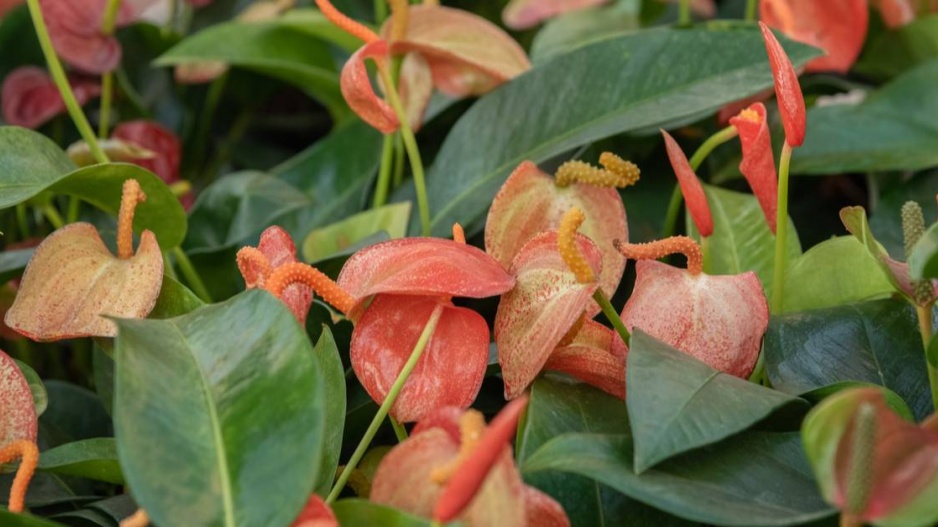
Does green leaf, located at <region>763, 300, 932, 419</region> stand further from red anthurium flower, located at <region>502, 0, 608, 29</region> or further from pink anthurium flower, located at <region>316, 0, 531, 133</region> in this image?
red anthurium flower, located at <region>502, 0, 608, 29</region>

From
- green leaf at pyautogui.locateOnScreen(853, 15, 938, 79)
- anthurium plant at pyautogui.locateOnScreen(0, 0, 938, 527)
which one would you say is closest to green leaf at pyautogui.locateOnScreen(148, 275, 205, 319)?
anthurium plant at pyautogui.locateOnScreen(0, 0, 938, 527)

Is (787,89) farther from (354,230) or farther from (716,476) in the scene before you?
(354,230)

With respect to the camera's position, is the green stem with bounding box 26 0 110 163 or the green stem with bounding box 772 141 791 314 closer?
the green stem with bounding box 772 141 791 314

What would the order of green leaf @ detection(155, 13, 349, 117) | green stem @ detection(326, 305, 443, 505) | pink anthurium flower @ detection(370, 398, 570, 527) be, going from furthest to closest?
green leaf @ detection(155, 13, 349, 117) → green stem @ detection(326, 305, 443, 505) → pink anthurium flower @ detection(370, 398, 570, 527)

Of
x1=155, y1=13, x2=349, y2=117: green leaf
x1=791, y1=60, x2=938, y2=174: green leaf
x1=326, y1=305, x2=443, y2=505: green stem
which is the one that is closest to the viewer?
x1=326, y1=305, x2=443, y2=505: green stem

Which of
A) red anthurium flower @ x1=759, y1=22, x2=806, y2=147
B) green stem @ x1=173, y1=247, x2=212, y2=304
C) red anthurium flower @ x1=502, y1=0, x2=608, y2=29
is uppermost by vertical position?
red anthurium flower @ x1=759, y1=22, x2=806, y2=147

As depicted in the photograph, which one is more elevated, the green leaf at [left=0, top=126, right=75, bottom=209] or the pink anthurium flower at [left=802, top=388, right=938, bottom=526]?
the green leaf at [left=0, top=126, right=75, bottom=209]

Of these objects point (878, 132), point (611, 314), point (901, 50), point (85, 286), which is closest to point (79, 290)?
point (85, 286)
